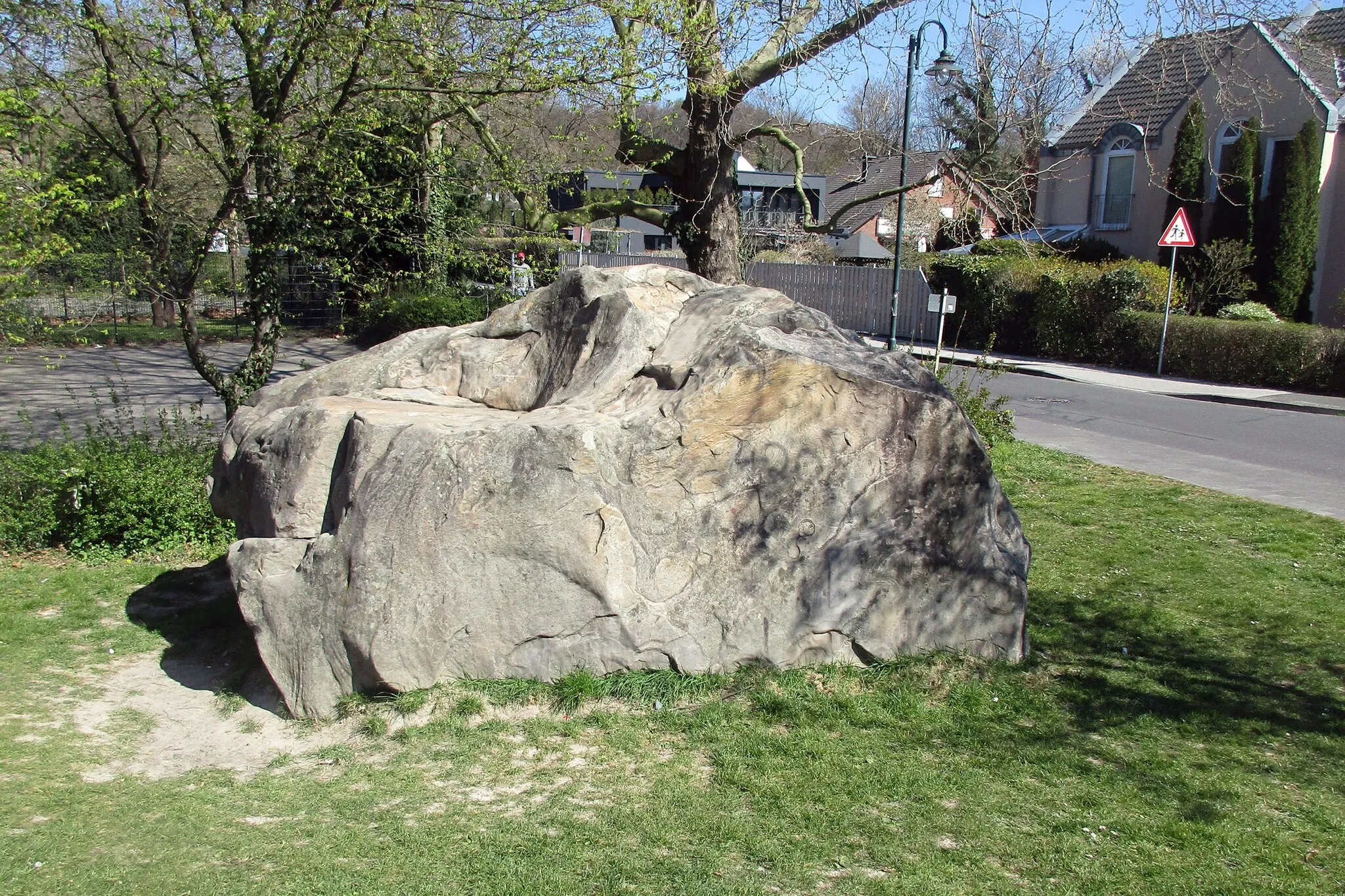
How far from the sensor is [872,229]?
48.7m

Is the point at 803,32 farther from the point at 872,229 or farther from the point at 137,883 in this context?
the point at 872,229

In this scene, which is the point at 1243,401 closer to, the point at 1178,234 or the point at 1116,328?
the point at 1178,234

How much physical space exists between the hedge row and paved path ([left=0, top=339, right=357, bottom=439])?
1310cm

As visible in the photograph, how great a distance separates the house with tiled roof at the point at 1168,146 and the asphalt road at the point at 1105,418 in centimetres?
406

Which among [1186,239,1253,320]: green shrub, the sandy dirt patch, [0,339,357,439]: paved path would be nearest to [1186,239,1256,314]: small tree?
[1186,239,1253,320]: green shrub

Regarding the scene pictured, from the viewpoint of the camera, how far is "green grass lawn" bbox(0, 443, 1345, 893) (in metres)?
4.00

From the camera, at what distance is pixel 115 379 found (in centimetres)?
1895

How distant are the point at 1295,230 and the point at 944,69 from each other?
691 inches

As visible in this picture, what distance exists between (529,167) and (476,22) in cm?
210

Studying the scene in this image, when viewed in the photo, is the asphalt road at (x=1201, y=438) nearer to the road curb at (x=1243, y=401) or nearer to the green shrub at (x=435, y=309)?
the road curb at (x=1243, y=401)

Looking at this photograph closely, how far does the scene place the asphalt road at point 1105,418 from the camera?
38.0 ft

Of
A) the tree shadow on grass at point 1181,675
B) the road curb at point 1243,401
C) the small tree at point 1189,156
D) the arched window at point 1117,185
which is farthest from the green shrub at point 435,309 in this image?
the arched window at point 1117,185

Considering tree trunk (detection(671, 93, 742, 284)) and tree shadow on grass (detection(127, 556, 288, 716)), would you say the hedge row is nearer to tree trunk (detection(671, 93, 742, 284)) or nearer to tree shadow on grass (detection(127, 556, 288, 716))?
tree trunk (detection(671, 93, 742, 284))

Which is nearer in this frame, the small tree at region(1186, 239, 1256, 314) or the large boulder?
the large boulder
